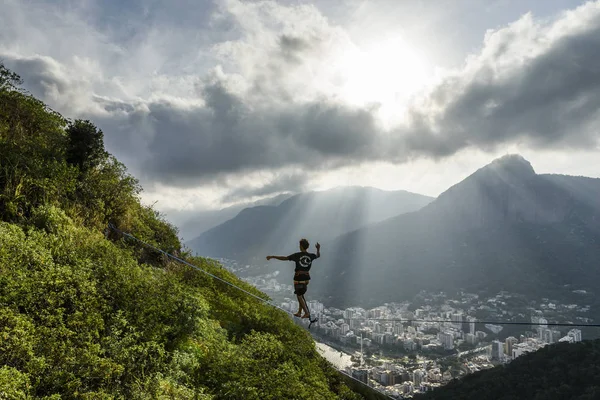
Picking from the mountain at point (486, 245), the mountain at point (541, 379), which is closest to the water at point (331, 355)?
the mountain at point (541, 379)

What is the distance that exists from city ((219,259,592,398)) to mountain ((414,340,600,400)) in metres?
1.87

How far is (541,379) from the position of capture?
24.7 metres

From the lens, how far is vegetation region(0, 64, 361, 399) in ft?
14.9

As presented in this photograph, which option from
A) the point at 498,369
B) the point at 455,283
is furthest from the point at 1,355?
the point at 455,283

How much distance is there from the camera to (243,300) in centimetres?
1259

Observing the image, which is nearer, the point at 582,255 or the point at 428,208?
the point at 582,255

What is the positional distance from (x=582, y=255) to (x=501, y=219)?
3875cm

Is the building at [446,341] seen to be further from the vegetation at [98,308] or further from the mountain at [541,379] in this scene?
the vegetation at [98,308]

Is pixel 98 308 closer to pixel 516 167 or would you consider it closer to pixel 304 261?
pixel 304 261

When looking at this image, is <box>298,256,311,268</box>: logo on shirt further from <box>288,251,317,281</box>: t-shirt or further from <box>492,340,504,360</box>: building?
<box>492,340,504,360</box>: building

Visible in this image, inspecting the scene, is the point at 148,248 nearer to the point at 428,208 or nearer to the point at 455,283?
the point at 455,283

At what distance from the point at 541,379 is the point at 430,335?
1424 inches

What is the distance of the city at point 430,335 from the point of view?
1719 centimetres

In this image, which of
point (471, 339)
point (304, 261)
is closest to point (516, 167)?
point (471, 339)
